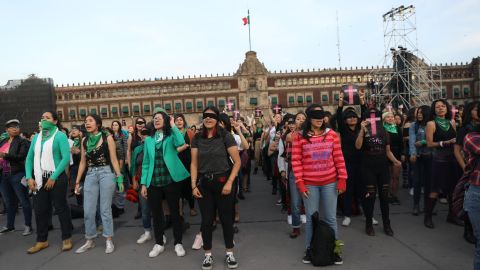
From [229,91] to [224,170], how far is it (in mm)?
47816

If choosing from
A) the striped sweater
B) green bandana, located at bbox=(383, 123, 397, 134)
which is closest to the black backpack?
the striped sweater

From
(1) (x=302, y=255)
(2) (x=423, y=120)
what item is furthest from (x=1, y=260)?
(2) (x=423, y=120)

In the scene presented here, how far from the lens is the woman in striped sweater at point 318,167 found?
3641 millimetres

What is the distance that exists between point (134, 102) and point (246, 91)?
1768cm

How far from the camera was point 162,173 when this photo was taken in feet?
13.9

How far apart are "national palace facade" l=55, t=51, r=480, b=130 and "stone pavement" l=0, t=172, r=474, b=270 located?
4512 centimetres

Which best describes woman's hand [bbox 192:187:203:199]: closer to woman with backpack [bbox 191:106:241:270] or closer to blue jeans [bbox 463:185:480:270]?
woman with backpack [bbox 191:106:241:270]

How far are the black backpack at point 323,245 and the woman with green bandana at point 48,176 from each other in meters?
3.37

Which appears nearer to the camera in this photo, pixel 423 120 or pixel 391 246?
pixel 391 246

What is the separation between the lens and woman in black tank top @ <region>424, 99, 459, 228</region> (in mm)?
4777

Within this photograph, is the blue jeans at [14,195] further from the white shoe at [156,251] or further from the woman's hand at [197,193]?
the woman's hand at [197,193]

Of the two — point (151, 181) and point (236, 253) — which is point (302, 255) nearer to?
point (236, 253)

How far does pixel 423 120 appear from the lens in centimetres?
579

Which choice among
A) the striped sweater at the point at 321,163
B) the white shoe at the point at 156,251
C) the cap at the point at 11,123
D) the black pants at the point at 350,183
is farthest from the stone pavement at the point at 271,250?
the cap at the point at 11,123
